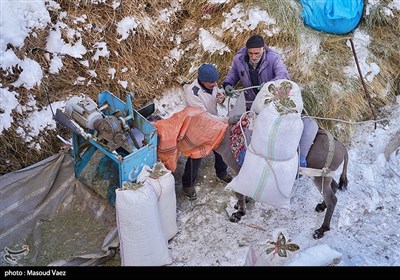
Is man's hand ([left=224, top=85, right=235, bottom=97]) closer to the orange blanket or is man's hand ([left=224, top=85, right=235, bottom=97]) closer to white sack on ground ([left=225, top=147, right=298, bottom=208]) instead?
the orange blanket

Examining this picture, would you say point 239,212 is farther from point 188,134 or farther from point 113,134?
point 113,134

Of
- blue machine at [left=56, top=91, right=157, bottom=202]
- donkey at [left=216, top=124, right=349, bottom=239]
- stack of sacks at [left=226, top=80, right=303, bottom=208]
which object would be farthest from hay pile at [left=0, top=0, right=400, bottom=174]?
stack of sacks at [left=226, top=80, right=303, bottom=208]

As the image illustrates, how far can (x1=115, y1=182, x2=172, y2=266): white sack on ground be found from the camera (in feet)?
13.0

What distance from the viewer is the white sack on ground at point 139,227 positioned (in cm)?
396

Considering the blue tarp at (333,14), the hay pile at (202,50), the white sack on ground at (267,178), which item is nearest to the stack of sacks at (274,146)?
the white sack on ground at (267,178)

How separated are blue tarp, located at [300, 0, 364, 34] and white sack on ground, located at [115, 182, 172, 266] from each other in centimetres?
326

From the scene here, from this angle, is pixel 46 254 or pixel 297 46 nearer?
pixel 46 254

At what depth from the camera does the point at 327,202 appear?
4434mm

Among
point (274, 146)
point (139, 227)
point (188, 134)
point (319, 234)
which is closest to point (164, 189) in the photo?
point (139, 227)

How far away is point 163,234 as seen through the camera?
432 centimetres

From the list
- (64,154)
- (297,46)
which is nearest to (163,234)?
(64,154)

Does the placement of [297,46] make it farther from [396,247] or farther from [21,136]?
[21,136]

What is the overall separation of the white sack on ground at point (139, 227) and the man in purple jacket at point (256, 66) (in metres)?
1.52
